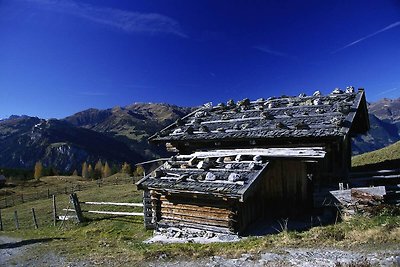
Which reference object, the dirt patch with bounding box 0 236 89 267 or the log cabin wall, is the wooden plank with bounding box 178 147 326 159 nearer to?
the log cabin wall

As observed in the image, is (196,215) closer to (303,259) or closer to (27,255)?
(303,259)

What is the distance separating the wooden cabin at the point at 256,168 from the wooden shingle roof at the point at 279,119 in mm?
53

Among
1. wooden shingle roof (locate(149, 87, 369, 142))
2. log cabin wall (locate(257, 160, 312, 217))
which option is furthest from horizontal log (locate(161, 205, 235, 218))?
wooden shingle roof (locate(149, 87, 369, 142))

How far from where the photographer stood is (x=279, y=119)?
1877 centimetres

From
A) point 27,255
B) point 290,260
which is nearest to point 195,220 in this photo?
point 290,260

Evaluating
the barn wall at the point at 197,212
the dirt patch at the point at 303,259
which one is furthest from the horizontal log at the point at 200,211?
Answer: the dirt patch at the point at 303,259

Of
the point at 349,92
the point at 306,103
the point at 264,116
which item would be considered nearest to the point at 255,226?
the point at 264,116

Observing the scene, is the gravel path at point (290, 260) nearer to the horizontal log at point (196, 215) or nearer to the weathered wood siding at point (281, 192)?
the horizontal log at point (196, 215)

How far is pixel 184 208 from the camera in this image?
16.7 m

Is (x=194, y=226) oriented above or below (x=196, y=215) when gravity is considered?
below

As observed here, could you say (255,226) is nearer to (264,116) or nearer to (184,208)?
(184,208)

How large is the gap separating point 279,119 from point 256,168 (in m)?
4.59

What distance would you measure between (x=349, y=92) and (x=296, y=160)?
295 inches

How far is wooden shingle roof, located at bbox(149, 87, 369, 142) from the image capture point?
643 inches
